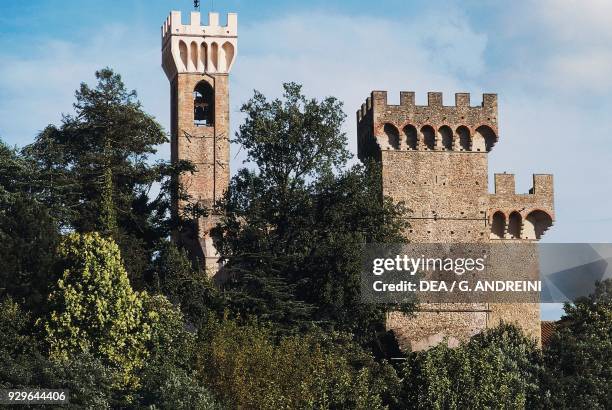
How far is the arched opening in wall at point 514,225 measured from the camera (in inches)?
2074

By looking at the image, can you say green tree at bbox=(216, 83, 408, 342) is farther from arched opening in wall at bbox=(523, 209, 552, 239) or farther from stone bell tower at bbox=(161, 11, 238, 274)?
stone bell tower at bbox=(161, 11, 238, 274)

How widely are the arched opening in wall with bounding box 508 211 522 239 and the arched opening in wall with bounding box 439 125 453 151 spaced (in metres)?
3.83

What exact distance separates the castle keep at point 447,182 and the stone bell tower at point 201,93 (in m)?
19.9

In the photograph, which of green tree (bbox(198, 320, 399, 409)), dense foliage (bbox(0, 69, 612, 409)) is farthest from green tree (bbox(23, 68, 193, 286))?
green tree (bbox(198, 320, 399, 409))

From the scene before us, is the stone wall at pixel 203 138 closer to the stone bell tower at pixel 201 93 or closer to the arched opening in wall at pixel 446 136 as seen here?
the stone bell tower at pixel 201 93

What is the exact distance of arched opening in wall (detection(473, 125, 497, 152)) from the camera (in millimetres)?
51625

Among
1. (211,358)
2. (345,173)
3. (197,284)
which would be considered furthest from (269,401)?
(345,173)

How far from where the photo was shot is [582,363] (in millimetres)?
42375

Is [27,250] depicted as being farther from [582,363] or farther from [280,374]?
[582,363]

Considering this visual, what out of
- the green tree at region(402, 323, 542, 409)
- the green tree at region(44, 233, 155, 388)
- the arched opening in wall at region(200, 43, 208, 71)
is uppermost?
the arched opening in wall at region(200, 43, 208, 71)

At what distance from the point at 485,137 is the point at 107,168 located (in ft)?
45.6

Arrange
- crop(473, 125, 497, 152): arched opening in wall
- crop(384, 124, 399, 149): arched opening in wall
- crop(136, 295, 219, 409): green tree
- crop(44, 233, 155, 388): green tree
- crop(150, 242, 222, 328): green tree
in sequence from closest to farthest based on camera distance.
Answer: crop(136, 295, 219, 409): green tree < crop(44, 233, 155, 388): green tree < crop(150, 242, 222, 328): green tree < crop(384, 124, 399, 149): arched opening in wall < crop(473, 125, 497, 152): arched opening in wall

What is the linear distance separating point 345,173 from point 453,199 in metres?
4.92

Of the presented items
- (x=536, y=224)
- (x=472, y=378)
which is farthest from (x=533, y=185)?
(x=472, y=378)
